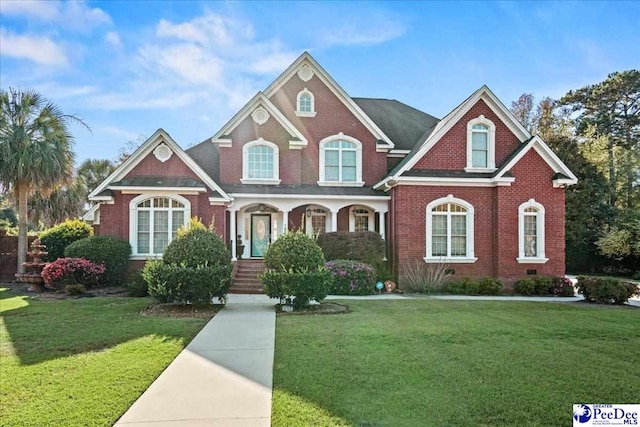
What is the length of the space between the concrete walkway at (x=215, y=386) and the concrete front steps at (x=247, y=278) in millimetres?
7039

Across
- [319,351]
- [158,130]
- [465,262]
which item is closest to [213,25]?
[158,130]

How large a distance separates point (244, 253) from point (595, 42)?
49.8ft

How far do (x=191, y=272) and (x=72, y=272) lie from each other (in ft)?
21.4

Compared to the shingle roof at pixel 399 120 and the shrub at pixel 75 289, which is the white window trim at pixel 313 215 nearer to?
the shingle roof at pixel 399 120

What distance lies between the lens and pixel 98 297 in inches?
561

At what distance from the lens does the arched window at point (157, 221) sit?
17.5 meters

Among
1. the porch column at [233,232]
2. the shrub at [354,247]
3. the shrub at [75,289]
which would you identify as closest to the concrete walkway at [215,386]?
the shrub at [75,289]

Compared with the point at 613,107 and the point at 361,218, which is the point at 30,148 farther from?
the point at 613,107

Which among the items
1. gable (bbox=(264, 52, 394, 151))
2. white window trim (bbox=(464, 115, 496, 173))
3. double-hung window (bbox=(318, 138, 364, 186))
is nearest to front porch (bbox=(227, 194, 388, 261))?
double-hung window (bbox=(318, 138, 364, 186))

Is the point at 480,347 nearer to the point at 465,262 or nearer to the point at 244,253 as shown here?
the point at 465,262

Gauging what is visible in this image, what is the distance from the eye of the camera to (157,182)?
17234mm

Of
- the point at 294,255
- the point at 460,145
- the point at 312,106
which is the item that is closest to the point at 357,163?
the point at 312,106

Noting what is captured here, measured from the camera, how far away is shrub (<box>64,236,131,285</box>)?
16031 millimetres

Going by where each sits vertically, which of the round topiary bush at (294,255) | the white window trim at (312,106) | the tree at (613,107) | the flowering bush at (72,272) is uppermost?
the tree at (613,107)
